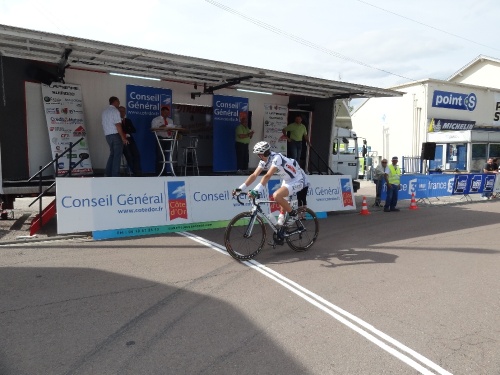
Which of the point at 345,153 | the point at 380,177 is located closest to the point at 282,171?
the point at 380,177

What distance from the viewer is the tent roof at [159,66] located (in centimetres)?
810

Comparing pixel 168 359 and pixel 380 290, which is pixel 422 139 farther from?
pixel 168 359

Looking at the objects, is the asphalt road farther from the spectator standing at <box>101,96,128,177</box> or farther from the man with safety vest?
the man with safety vest

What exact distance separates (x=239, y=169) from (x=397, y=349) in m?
10.1

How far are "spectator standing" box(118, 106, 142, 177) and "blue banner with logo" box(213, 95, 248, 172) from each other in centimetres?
296

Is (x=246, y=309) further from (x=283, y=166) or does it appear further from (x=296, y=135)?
(x=296, y=135)

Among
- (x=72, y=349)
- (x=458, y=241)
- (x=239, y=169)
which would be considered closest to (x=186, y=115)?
(x=239, y=169)

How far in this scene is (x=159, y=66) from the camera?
1022 centimetres

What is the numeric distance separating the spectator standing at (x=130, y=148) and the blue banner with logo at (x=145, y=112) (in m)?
0.46

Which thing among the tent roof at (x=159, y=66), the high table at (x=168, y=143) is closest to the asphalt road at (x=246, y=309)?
the high table at (x=168, y=143)

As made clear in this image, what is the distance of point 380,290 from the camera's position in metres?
5.36

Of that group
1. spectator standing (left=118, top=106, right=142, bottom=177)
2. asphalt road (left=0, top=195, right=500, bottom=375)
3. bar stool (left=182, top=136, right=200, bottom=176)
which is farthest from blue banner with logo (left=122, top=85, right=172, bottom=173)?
asphalt road (left=0, top=195, right=500, bottom=375)

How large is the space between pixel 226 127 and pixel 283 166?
697cm

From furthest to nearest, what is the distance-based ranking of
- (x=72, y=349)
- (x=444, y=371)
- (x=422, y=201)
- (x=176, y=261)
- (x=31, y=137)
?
(x=422, y=201), (x=31, y=137), (x=176, y=261), (x=72, y=349), (x=444, y=371)
